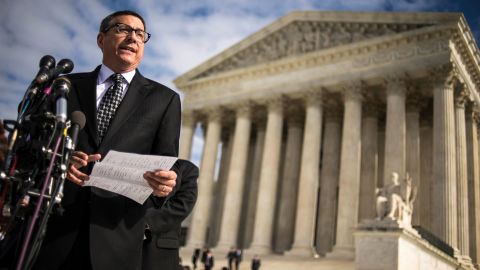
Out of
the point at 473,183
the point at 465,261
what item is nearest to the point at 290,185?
the point at 473,183

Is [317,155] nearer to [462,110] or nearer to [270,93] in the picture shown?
[270,93]

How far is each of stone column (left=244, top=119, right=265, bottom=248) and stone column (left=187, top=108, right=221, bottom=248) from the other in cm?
388

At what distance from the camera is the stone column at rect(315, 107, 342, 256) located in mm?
37188

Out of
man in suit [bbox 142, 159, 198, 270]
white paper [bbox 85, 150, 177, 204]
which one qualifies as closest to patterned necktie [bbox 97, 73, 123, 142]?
white paper [bbox 85, 150, 177, 204]

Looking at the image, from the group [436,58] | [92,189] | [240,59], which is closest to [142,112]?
[92,189]

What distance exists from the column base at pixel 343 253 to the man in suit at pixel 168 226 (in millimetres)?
27227

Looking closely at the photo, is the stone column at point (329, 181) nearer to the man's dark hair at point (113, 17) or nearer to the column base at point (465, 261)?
the column base at point (465, 261)

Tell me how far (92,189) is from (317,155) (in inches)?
1299

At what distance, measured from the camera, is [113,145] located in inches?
142

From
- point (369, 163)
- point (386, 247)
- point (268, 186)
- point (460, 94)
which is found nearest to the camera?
point (386, 247)

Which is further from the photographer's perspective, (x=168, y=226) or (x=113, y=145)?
(x=168, y=226)

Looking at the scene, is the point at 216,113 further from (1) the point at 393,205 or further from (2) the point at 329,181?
(1) the point at 393,205

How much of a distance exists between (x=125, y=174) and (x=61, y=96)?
28.1 inches

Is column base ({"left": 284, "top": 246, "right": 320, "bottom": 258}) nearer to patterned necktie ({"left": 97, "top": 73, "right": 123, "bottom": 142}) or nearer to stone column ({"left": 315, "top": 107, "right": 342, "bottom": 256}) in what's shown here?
stone column ({"left": 315, "top": 107, "right": 342, "bottom": 256})
